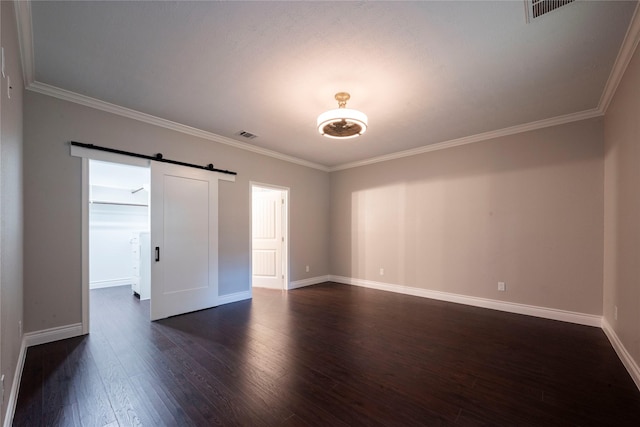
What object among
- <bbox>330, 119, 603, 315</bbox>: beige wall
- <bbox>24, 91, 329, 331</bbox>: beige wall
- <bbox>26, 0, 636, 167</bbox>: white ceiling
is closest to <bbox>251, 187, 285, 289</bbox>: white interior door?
<bbox>330, 119, 603, 315</bbox>: beige wall

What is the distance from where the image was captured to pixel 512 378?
226 centimetres

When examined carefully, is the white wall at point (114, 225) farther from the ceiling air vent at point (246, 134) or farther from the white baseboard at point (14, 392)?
the white baseboard at point (14, 392)

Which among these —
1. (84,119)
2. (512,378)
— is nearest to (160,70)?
(84,119)

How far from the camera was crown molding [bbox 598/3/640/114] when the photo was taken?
6.62 ft

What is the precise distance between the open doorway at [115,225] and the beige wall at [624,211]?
6898 millimetres

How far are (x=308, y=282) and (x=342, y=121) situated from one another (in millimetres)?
3961

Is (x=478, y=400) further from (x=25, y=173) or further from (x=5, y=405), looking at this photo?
(x=25, y=173)

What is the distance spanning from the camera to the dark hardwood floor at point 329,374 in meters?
1.83

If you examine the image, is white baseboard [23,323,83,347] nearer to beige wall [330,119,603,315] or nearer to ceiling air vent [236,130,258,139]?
ceiling air vent [236,130,258,139]

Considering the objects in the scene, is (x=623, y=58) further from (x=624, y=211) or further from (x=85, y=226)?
(x=85, y=226)

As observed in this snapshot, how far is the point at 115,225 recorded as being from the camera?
253 inches

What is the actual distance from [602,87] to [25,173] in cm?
612

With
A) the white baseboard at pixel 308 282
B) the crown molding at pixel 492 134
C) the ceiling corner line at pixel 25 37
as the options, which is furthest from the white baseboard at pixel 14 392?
the crown molding at pixel 492 134

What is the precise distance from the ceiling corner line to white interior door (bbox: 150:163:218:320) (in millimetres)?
1399
